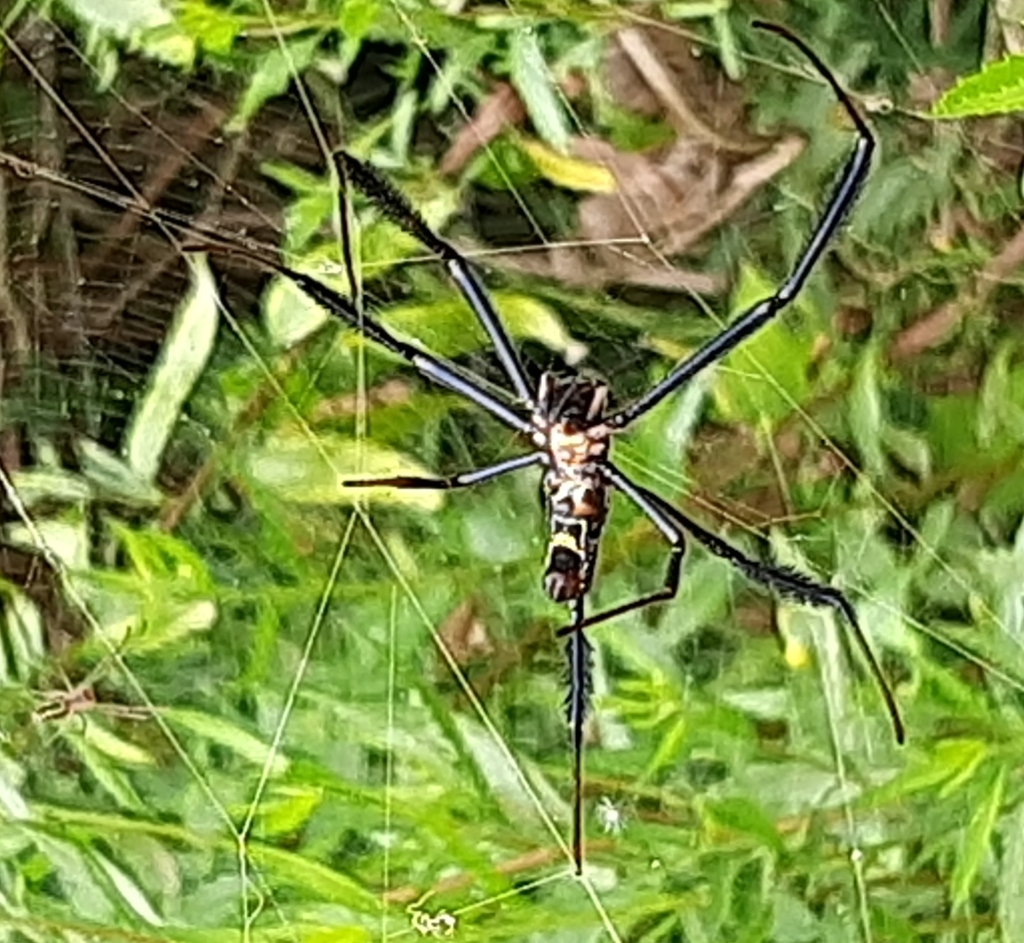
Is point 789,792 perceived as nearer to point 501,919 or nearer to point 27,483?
point 501,919

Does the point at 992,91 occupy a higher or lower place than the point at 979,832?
higher

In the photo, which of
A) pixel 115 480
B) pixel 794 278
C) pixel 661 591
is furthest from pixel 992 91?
pixel 115 480

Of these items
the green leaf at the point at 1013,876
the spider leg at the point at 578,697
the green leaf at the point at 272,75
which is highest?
the green leaf at the point at 272,75

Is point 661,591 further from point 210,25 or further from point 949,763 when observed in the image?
point 210,25

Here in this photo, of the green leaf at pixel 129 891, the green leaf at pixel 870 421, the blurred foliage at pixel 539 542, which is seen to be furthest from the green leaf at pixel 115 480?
the green leaf at pixel 870 421

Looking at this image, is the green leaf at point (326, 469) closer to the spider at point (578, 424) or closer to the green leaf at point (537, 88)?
the spider at point (578, 424)

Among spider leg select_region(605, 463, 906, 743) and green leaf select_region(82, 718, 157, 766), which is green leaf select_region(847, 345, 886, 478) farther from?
green leaf select_region(82, 718, 157, 766)
